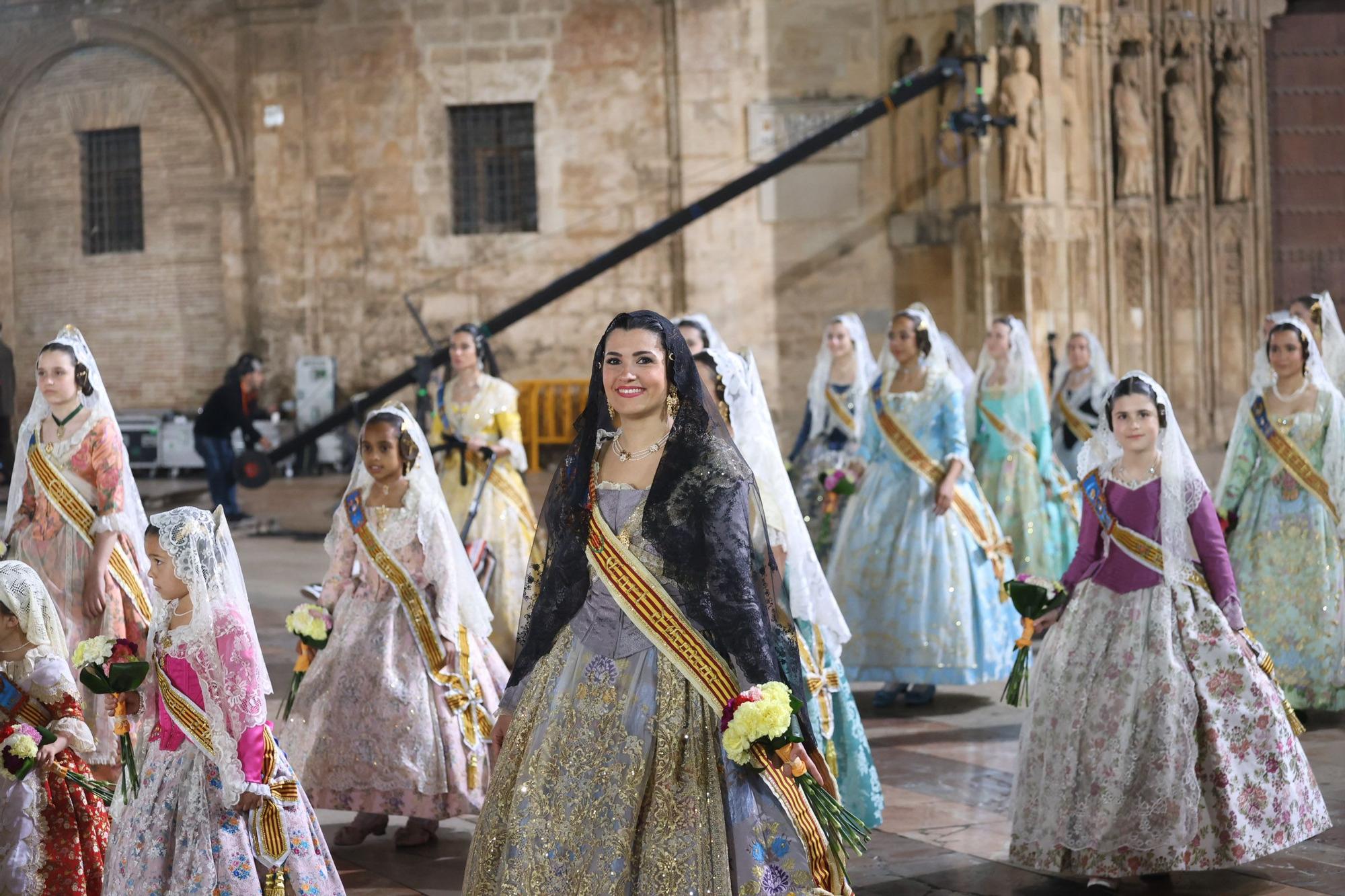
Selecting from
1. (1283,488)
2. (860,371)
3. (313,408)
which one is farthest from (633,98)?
(1283,488)

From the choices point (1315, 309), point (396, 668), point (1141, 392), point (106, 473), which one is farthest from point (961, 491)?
point (106, 473)

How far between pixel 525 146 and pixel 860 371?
32.2ft

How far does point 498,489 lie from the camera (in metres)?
9.05

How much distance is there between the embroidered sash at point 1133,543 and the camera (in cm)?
535

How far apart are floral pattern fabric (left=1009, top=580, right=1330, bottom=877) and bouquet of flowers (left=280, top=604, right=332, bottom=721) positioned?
227cm

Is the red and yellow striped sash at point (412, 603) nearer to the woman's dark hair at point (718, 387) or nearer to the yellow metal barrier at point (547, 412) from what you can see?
the woman's dark hair at point (718, 387)

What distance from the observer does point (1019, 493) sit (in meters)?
9.99

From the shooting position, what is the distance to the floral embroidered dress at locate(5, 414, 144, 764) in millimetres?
6531

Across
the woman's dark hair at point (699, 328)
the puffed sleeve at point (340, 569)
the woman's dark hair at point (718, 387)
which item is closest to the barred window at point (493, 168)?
the woman's dark hair at point (699, 328)

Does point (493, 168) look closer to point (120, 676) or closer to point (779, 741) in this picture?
point (120, 676)

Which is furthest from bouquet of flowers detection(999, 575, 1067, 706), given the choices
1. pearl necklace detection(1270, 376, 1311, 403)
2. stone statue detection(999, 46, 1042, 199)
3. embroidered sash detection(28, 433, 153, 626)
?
stone statue detection(999, 46, 1042, 199)

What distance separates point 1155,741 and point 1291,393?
9.37ft

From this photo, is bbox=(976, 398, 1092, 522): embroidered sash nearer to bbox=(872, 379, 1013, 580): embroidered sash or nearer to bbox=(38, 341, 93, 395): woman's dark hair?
bbox=(872, 379, 1013, 580): embroidered sash

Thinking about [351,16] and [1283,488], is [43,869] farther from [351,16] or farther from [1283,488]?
[351,16]
